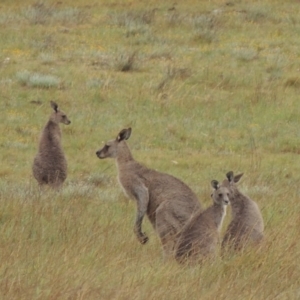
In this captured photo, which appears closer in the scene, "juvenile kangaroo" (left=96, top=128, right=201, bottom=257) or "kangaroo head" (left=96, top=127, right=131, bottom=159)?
"juvenile kangaroo" (left=96, top=128, right=201, bottom=257)

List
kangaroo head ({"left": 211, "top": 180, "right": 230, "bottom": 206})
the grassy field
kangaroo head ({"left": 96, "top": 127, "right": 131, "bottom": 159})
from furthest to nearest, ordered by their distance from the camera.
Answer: kangaroo head ({"left": 96, "top": 127, "right": 131, "bottom": 159}) < kangaroo head ({"left": 211, "top": 180, "right": 230, "bottom": 206}) < the grassy field

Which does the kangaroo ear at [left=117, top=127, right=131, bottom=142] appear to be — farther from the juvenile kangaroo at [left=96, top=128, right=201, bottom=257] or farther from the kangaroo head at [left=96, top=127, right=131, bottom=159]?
the juvenile kangaroo at [left=96, top=128, right=201, bottom=257]

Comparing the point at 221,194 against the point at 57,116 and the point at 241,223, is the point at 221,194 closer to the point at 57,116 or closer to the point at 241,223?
the point at 241,223

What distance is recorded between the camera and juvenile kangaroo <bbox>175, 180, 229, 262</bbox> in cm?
770

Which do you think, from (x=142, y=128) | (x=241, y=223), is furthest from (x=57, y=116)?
(x=241, y=223)

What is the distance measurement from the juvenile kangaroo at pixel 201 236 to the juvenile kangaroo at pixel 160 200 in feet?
0.41

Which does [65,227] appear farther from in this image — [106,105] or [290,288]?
[106,105]

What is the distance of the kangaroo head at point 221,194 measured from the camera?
845 centimetres

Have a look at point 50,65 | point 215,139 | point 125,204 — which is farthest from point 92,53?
point 125,204

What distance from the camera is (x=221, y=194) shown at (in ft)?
28.0

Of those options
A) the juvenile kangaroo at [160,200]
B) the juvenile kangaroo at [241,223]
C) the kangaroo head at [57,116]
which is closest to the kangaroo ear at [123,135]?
the juvenile kangaroo at [160,200]

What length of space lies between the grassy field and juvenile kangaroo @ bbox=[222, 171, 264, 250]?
136 millimetres

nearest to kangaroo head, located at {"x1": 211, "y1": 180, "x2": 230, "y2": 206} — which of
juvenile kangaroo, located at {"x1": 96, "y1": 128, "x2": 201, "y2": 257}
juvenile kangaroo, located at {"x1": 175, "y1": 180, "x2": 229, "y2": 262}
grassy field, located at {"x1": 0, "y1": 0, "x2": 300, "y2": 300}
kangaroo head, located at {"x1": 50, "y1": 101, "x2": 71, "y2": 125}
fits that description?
juvenile kangaroo, located at {"x1": 175, "y1": 180, "x2": 229, "y2": 262}

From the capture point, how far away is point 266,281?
7234 mm
